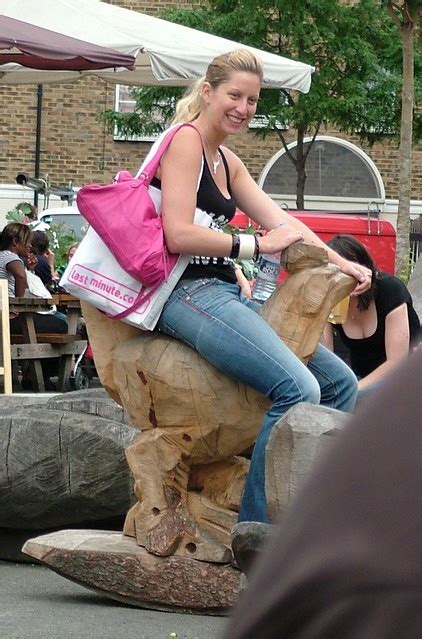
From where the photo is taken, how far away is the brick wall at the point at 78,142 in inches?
1045

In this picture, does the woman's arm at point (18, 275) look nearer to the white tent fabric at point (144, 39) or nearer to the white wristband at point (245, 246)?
the white tent fabric at point (144, 39)

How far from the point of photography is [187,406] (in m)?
4.48

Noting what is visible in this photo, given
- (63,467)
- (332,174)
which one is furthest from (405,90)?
(63,467)

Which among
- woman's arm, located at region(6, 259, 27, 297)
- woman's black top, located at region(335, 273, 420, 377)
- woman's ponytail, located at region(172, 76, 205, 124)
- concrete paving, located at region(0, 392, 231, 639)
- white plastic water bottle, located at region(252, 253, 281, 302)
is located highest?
woman's ponytail, located at region(172, 76, 205, 124)

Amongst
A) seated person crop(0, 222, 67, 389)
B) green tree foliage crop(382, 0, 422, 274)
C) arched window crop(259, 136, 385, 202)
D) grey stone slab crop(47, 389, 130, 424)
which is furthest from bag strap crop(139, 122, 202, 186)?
arched window crop(259, 136, 385, 202)

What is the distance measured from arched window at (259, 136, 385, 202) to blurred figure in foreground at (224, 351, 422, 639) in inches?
1016

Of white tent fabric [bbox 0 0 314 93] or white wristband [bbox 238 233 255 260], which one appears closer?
white wristband [bbox 238 233 255 260]

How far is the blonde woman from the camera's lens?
14.1ft

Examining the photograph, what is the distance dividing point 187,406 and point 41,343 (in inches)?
286

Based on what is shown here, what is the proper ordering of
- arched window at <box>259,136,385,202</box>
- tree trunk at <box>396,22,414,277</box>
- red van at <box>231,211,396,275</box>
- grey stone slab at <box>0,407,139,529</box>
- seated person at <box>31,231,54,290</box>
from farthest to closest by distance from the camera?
arched window at <box>259,136,385,202</box> < red van at <box>231,211,396,275</box> < tree trunk at <box>396,22,414,277</box> < seated person at <box>31,231,54,290</box> < grey stone slab at <box>0,407,139,529</box>

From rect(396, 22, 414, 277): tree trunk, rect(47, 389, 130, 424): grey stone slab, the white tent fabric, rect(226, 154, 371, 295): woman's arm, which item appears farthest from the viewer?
rect(396, 22, 414, 277): tree trunk

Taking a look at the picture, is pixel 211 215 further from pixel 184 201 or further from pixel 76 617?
pixel 76 617

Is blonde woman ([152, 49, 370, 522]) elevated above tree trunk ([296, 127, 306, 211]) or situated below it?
above

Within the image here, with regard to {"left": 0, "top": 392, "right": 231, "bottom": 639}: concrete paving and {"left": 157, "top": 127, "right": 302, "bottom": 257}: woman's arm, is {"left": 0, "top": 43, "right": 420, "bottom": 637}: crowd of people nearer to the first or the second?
{"left": 157, "top": 127, "right": 302, "bottom": 257}: woman's arm
